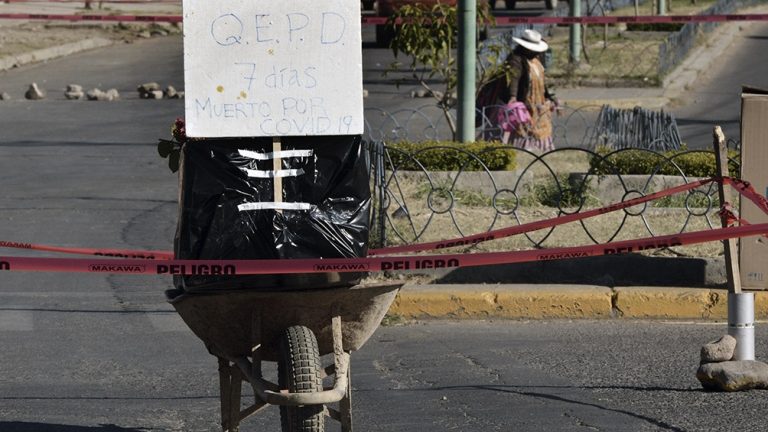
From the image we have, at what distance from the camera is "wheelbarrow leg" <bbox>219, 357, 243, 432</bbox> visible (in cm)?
548

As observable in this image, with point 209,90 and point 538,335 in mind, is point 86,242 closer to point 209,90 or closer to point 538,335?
point 538,335

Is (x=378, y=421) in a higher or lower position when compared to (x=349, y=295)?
lower

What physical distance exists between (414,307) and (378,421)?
226 centimetres

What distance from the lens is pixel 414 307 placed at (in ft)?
28.0

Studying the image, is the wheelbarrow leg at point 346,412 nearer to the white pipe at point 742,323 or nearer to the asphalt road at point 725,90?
the white pipe at point 742,323

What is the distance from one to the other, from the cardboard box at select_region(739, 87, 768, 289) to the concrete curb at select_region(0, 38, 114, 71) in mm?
18049

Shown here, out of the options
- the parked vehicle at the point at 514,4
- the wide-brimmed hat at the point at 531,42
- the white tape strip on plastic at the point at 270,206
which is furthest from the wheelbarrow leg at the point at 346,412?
the parked vehicle at the point at 514,4

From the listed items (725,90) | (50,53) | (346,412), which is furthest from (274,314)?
(50,53)

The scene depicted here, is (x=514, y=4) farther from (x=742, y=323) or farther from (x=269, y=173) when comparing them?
(x=269, y=173)

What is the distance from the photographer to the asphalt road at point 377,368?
20.8 ft

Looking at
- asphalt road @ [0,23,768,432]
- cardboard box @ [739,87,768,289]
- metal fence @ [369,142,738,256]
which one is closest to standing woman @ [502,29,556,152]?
metal fence @ [369,142,738,256]

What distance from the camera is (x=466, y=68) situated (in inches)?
482

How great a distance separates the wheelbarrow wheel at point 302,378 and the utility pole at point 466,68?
23.7 ft

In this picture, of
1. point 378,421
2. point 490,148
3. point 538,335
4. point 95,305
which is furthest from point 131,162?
point 378,421
